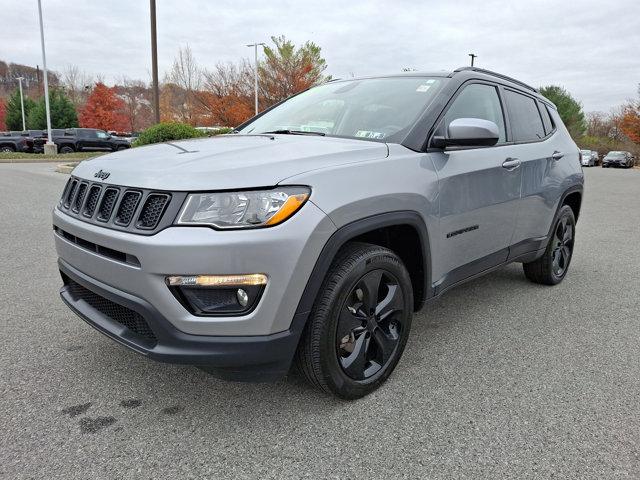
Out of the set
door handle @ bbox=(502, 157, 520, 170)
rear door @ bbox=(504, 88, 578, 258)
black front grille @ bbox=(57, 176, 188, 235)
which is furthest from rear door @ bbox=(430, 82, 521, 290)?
black front grille @ bbox=(57, 176, 188, 235)

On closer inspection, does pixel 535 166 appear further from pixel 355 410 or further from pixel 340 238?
pixel 355 410

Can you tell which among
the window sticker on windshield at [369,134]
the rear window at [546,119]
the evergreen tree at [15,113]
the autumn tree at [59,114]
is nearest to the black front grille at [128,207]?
the window sticker on windshield at [369,134]

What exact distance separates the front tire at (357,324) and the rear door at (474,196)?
1.33 ft

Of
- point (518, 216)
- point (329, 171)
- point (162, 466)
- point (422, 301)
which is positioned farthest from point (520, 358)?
point (162, 466)

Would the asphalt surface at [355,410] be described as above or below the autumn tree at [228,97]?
below

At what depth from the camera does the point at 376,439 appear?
2.29m

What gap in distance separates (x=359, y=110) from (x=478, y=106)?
0.85 metres

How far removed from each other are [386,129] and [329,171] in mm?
836

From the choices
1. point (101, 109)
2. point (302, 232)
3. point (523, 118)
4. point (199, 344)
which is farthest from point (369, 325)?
point (101, 109)

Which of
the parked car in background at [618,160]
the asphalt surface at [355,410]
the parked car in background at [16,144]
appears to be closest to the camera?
the asphalt surface at [355,410]

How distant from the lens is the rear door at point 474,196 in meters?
2.92

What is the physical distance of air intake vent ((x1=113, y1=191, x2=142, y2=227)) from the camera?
2156 mm

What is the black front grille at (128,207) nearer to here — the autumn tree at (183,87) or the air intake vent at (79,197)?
the air intake vent at (79,197)

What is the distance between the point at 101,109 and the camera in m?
46.3
